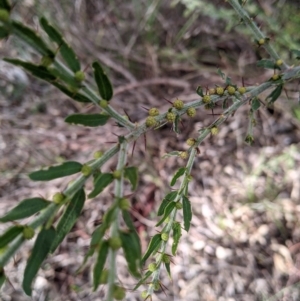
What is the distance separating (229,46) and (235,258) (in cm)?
164

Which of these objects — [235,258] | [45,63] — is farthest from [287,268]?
[45,63]

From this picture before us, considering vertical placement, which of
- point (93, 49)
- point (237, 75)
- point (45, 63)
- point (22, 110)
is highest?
point (93, 49)

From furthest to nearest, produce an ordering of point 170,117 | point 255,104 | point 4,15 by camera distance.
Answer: point 255,104
point 170,117
point 4,15

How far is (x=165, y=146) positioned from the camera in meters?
2.86

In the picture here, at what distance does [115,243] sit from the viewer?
724 mm

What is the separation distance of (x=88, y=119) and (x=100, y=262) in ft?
1.10

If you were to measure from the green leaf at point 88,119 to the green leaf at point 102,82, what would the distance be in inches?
2.0

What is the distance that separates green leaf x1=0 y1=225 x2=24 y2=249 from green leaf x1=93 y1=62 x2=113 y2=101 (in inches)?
13.7

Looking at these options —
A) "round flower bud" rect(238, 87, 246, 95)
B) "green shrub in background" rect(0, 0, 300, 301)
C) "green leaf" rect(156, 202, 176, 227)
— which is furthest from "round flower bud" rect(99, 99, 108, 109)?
"round flower bud" rect(238, 87, 246, 95)

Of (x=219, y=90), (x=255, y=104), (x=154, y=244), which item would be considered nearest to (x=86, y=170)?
(x=154, y=244)

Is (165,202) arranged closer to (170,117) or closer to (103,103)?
(170,117)

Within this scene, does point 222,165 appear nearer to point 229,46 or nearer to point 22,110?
point 229,46

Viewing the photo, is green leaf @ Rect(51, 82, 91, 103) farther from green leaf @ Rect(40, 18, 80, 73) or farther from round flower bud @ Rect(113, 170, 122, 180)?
round flower bud @ Rect(113, 170, 122, 180)

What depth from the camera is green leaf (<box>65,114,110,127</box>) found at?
2.77 feet
